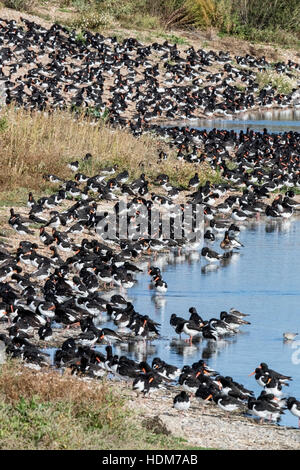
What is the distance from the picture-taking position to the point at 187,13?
65.6m

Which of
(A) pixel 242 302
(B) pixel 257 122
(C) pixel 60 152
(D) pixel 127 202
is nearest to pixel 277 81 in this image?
(B) pixel 257 122

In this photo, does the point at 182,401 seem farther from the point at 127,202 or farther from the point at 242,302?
the point at 127,202

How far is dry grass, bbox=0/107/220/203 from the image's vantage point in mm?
30141

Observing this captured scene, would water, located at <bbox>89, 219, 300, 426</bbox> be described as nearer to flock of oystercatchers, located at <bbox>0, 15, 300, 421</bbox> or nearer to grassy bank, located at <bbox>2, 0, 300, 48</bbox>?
flock of oystercatchers, located at <bbox>0, 15, 300, 421</bbox>

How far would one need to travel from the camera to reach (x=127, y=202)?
30.5 m

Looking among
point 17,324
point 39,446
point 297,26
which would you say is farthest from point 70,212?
point 297,26

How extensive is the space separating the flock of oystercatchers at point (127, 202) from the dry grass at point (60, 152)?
621mm

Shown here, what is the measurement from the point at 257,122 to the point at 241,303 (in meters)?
32.0

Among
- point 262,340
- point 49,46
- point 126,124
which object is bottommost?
point 262,340

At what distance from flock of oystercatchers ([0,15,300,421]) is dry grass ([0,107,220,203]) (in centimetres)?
62

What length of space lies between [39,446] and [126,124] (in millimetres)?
31674

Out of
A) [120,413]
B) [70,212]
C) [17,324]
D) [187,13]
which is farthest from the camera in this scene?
[187,13]

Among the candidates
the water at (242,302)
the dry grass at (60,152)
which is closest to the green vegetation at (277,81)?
the dry grass at (60,152)
